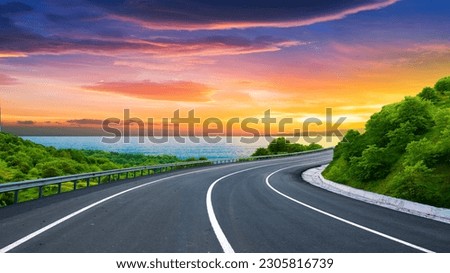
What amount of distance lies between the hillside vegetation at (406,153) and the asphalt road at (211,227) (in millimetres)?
1889

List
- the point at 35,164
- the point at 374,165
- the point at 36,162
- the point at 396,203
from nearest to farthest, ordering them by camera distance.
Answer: the point at 396,203
the point at 374,165
the point at 35,164
the point at 36,162

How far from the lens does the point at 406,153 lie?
63.8ft

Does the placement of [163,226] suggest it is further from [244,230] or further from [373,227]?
[373,227]

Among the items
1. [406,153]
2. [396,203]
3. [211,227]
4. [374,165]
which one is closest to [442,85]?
[406,153]

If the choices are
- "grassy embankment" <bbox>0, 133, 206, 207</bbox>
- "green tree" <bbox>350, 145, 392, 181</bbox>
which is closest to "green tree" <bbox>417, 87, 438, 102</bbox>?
"green tree" <bbox>350, 145, 392, 181</bbox>

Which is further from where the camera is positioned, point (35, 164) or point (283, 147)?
point (283, 147)

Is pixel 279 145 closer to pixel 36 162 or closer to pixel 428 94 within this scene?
pixel 36 162

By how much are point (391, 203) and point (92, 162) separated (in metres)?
72.8

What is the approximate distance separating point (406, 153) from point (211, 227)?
1312 centimetres

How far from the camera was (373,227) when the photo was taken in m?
10.2

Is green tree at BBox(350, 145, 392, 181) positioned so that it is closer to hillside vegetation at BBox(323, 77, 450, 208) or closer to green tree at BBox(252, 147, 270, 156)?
hillside vegetation at BBox(323, 77, 450, 208)

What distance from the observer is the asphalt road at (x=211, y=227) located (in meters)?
7.84

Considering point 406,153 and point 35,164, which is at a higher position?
point 406,153

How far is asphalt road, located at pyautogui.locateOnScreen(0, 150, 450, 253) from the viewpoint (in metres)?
7.84
